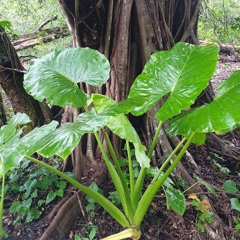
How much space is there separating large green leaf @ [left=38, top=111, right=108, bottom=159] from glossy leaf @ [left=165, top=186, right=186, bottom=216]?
0.67m

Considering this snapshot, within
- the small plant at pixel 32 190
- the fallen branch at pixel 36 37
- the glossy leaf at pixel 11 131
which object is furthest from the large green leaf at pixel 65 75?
the fallen branch at pixel 36 37

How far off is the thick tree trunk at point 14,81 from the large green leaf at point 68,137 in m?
1.42

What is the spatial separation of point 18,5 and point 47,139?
9.19 feet

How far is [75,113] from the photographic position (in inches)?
83.4

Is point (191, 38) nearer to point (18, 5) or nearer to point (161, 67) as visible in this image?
point (161, 67)

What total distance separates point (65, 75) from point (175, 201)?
856mm

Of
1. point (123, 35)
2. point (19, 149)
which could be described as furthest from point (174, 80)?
point (123, 35)

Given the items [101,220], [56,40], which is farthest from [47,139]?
[56,40]

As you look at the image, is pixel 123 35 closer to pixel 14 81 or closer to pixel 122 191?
pixel 14 81

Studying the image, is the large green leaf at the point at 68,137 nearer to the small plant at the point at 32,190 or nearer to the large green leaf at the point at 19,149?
the large green leaf at the point at 19,149

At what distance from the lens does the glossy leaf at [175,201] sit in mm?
1363

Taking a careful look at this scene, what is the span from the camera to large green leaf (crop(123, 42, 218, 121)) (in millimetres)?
1087

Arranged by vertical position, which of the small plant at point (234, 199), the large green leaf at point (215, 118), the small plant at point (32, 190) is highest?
the large green leaf at point (215, 118)

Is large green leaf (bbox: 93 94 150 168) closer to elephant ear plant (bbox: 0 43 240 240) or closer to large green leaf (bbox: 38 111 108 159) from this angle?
elephant ear plant (bbox: 0 43 240 240)
